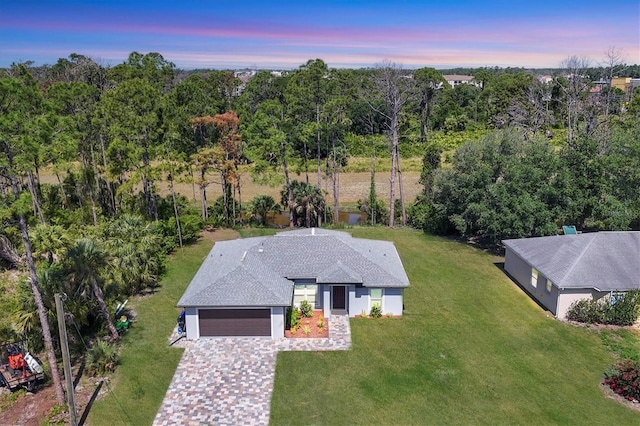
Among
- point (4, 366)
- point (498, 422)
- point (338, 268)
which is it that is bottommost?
point (498, 422)

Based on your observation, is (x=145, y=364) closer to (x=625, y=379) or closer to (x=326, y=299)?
(x=326, y=299)

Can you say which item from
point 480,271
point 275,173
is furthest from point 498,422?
point 275,173

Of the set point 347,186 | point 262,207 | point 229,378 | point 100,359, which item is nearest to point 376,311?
point 229,378

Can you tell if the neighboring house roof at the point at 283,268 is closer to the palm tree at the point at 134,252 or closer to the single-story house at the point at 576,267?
the palm tree at the point at 134,252

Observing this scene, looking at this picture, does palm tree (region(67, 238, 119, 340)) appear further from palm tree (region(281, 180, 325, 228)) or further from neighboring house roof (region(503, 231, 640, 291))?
neighboring house roof (region(503, 231, 640, 291))

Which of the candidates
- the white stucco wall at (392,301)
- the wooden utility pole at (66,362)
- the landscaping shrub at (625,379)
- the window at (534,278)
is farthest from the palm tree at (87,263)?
the window at (534,278)

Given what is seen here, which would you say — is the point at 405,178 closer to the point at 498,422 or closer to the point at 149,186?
the point at 149,186
